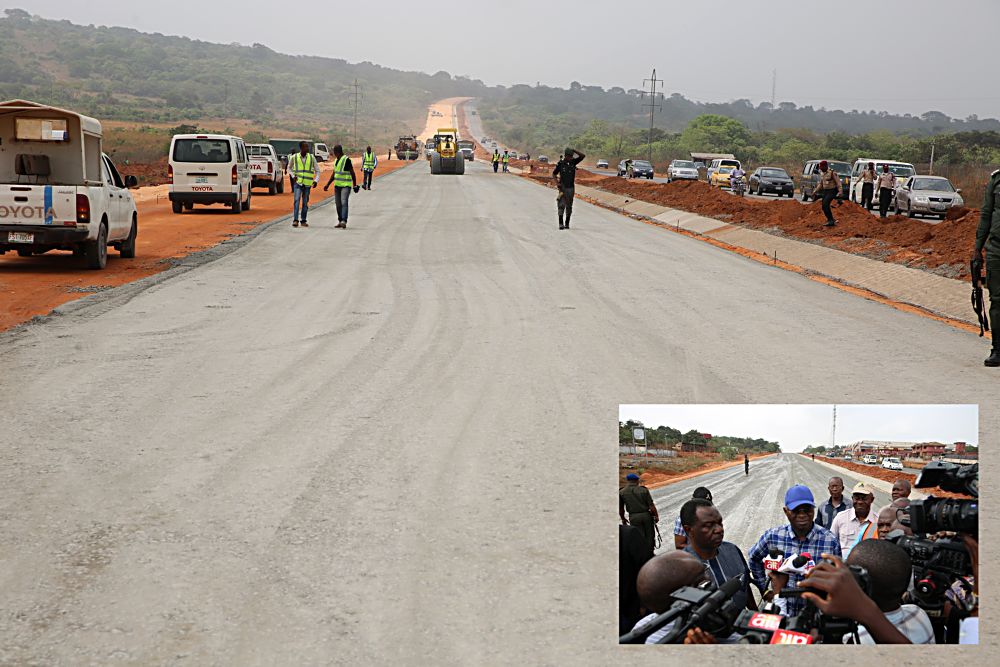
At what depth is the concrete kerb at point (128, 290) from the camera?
12.7m

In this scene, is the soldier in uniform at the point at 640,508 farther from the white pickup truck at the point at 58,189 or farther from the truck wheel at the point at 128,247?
the truck wheel at the point at 128,247

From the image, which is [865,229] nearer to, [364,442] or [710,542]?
[364,442]

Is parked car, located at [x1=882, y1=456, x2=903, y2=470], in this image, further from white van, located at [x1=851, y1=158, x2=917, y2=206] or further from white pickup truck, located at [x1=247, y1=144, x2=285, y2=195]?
white pickup truck, located at [x1=247, y1=144, x2=285, y2=195]

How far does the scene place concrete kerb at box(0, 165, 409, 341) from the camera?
12680 millimetres

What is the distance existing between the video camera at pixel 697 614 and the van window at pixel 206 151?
28977 millimetres

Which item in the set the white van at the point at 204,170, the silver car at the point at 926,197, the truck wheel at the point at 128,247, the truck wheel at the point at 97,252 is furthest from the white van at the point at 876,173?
the truck wheel at the point at 97,252

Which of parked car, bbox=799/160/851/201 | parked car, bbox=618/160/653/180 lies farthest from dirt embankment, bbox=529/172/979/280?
parked car, bbox=618/160/653/180

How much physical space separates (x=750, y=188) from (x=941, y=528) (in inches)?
2095

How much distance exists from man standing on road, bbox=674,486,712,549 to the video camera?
0.40 feet

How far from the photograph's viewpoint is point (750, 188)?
54.0m

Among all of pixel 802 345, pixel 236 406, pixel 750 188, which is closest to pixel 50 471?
pixel 236 406

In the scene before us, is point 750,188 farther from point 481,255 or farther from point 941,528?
point 941,528

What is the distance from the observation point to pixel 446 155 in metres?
65.5

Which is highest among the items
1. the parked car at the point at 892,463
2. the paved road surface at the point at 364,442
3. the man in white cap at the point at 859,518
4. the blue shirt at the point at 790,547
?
the parked car at the point at 892,463
